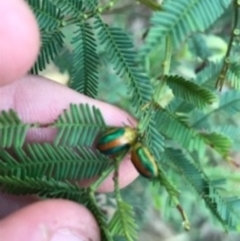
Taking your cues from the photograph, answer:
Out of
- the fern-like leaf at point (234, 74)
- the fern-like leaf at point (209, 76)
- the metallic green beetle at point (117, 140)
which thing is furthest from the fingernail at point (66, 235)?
the fern-like leaf at point (209, 76)

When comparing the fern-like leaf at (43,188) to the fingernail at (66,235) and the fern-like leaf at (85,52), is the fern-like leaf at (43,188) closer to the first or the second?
the fingernail at (66,235)

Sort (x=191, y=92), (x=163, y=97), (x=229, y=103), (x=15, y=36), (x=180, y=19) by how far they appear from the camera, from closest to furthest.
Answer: (x=180, y=19) → (x=15, y=36) → (x=191, y=92) → (x=229, y=103) → (x=163, y=97)

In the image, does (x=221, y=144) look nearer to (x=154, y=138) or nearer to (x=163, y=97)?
(x=154, y=138)

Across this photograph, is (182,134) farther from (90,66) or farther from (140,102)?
(90,66)

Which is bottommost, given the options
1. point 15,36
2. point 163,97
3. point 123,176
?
point 163,97

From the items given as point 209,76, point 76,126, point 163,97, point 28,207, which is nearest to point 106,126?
point 76,126

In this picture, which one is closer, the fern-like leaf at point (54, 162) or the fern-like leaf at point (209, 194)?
the fern-like leaf at point (54, 162)

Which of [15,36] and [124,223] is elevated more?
[15,36]
